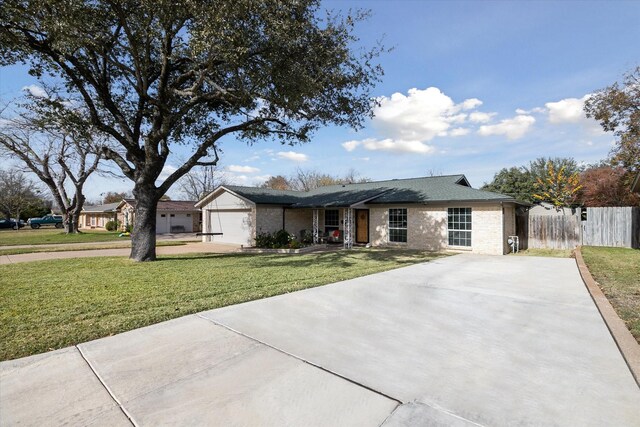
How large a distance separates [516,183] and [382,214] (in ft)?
80.8

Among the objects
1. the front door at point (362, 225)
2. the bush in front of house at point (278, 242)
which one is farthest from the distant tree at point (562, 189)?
the bush in front of house at point (278, 242)

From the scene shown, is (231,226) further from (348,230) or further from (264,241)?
(348,230)

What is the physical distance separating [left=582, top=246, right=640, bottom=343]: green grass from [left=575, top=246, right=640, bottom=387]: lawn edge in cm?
8

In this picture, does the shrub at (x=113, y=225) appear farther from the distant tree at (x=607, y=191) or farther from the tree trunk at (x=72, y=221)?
the distant tree at (x=607, y=191)

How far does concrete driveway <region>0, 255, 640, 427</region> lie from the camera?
262 cm

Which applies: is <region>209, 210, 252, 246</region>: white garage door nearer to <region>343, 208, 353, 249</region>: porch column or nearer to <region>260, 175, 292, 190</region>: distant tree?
<region>343, 208, 353, 249</region>: porch column

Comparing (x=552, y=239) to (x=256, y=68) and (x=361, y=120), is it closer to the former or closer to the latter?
(x=361, y=120)

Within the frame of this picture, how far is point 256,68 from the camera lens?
380 inches

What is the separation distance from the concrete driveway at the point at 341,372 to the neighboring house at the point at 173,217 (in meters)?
27.8

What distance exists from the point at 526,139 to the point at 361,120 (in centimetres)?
1284

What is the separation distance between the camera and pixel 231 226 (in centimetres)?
2083

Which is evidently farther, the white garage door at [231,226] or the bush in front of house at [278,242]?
the white garage door at [231,226]

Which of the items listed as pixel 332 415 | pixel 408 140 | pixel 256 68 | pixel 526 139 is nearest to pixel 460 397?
pixel 332 415

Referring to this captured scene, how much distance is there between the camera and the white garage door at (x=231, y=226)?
19688mm
